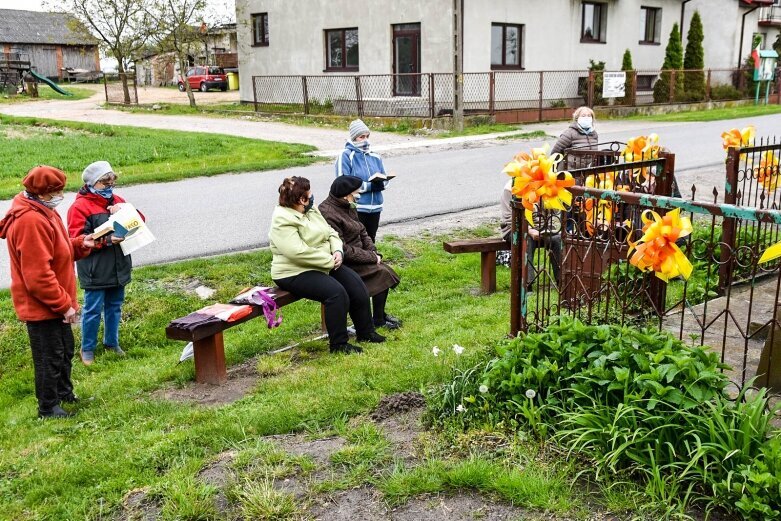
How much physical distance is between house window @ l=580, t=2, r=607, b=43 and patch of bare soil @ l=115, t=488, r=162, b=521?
1049 inches

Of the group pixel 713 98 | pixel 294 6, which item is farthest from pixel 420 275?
pixel 713 98

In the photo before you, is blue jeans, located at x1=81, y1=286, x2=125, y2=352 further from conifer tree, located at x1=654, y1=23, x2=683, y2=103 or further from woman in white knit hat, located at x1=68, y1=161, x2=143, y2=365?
conifer tree, located at x1=654, y1=23, x2=683, y2=103

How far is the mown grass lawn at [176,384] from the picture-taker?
3979mm

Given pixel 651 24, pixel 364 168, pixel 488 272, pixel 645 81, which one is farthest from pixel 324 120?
pixel 488 272

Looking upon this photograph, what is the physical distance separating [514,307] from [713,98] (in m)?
29.8

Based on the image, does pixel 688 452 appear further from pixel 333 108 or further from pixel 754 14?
pixel 754 14

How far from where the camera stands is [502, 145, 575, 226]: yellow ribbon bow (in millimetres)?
4508

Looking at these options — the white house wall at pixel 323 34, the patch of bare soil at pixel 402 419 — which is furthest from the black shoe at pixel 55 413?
the white house wall at pixel 323 34

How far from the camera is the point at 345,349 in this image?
236 inches

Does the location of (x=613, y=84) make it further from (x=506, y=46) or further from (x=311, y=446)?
(x=311, y=446)

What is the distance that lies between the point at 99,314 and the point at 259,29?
25479 mm

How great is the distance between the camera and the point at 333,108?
86.6 feet

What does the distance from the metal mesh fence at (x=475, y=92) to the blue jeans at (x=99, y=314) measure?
679 inches

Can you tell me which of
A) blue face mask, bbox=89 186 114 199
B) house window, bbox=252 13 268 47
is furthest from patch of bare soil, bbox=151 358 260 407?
house window, bbox=252 13 268 47
